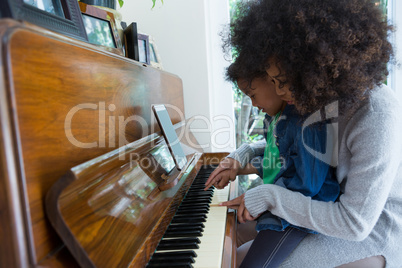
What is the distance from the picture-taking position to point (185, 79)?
2166 millimetres

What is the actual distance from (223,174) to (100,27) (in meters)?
0.81

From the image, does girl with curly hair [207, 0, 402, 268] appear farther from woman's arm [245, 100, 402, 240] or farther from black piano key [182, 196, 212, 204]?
black piano key [182, 196, 212, 204]

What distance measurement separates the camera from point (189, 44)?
2137 millimetres

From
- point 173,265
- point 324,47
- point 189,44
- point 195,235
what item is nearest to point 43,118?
point 173,265

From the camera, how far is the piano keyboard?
764 mm

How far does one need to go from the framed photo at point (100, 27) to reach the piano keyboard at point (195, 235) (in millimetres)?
673

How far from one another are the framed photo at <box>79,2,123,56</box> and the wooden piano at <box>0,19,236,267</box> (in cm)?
21

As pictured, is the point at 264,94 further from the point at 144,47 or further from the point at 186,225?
the point at 144,47

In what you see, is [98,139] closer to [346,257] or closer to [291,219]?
[291,219]

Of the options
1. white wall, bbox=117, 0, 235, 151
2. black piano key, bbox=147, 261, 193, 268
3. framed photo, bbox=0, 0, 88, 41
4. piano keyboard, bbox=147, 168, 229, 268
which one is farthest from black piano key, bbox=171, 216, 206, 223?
white wall, bbox=117, 0, 235, 151

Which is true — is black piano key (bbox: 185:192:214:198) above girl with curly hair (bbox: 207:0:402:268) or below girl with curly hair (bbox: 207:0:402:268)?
below

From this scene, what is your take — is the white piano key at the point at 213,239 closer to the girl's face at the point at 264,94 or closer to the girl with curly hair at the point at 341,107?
the girl with curly hair at the point at 341,107

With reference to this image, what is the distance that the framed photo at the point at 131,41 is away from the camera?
1466mm

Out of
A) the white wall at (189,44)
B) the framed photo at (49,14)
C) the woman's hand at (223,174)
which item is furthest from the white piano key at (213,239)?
the white wall at (189,44)
